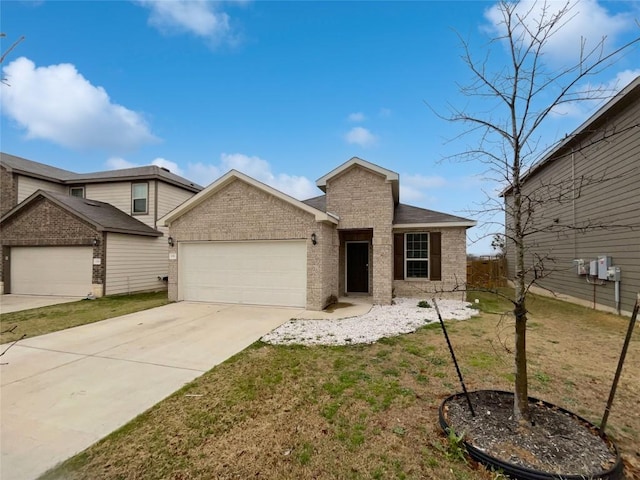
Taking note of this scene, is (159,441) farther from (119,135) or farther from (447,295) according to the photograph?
(119,135)

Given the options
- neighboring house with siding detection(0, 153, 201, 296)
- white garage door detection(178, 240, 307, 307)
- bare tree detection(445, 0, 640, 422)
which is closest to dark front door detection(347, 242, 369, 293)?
white garage door detection(178, 240, 307, 307)

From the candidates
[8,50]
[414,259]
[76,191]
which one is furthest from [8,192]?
[414,259]

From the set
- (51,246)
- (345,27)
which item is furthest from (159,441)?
(51,246)

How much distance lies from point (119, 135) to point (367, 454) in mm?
17864

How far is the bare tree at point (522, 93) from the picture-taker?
2982mm

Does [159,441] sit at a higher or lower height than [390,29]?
lower

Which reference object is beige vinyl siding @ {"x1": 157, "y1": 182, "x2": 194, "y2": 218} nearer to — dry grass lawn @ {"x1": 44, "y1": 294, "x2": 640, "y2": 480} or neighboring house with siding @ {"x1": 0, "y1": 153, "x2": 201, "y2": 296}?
neighboring house with siding @ {"x1": 0, "y1": 153, "x2": 201, "y2": 296}

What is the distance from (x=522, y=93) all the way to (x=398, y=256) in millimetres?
8969

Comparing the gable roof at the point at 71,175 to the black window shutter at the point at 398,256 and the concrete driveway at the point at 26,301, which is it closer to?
the concrete driveway at the point at 26,301

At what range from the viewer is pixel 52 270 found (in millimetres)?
12766

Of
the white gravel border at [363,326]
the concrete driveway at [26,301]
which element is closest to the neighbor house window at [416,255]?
the white gravel border at [363,326]

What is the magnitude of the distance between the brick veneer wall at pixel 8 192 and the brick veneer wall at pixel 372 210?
607 inches

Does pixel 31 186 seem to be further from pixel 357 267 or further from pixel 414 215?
pixel 414 215

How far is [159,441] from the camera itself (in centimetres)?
293
